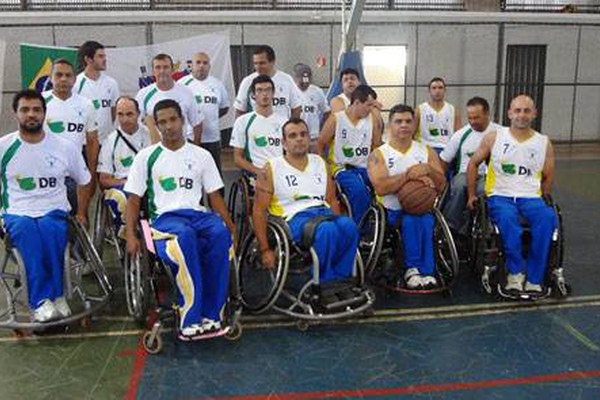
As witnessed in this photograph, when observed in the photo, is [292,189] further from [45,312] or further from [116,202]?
[45,312]

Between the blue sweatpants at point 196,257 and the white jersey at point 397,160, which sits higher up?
the white jersey at point 397,160

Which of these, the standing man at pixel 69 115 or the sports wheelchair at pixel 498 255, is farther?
the standing man at pixel 69 115

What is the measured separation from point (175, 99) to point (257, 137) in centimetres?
73

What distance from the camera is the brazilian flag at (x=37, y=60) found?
814 centimetres

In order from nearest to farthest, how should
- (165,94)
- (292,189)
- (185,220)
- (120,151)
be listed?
(185,220) < (292,189) < (120,151) < (165,94)

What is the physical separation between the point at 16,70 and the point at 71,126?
611cm

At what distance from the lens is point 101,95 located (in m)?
4.66

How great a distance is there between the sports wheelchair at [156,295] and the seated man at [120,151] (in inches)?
28.7

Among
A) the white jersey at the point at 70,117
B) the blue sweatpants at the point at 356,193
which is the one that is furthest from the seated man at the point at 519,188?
the white jersey at the point at 70,117

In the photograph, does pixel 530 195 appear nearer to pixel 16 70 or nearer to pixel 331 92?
pixel 331 92

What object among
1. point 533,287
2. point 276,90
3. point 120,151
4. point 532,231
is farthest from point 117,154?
point 533,287

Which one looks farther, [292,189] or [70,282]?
[292,189]

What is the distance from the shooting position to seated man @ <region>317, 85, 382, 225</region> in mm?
4375

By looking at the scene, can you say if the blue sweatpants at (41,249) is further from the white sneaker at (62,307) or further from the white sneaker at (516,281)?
the white sneaker at (516,281)
